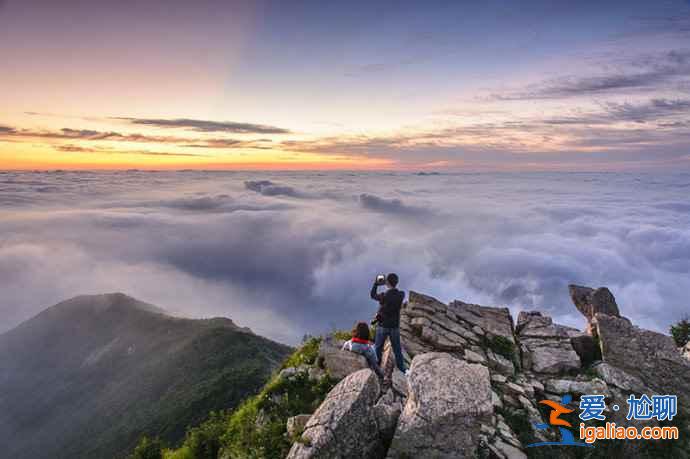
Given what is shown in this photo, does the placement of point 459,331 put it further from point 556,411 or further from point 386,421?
point 386,421

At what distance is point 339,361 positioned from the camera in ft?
48.5

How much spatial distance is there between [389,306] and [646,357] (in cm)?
1327

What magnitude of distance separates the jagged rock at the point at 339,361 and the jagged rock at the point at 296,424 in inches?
109

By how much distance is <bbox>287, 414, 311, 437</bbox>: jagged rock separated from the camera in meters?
10.9

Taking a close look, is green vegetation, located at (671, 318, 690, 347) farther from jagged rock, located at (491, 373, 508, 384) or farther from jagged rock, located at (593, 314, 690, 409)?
jagged rock, located at (491, 373, 508, 384)

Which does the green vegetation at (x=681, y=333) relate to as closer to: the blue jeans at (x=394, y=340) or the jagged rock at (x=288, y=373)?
the blue jeans at (x=394, y=340)

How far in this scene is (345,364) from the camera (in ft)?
48.0

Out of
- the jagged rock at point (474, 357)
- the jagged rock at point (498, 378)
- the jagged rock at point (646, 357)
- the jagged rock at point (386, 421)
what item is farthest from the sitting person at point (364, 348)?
the jagged rock at point (646, 357)

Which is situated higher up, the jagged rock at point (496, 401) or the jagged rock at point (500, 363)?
the jagged rock at point (496, 401)

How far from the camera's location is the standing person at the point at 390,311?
14.2 meters

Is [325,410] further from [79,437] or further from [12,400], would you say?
[12,400]

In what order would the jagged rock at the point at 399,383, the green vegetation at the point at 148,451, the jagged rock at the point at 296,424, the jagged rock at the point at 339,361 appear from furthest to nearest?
1. the green vegetation at the point at 148,451
2. the jagged rock at the point at 339,361
3. the jagged rock at the point at 399,383
4. the jagged rock at the point at 296,424

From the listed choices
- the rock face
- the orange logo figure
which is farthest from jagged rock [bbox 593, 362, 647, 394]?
the rock face

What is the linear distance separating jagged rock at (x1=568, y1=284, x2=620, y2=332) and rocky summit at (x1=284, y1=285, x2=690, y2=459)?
71mm
